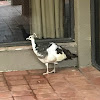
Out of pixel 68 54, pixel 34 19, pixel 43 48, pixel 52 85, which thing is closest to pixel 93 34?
pixel 68 54

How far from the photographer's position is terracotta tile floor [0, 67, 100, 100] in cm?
409

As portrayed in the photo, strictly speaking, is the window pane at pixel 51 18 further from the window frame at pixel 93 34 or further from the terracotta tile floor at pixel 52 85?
the terracotta tile floor at pixel 52 85

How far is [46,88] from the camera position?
4332 mm

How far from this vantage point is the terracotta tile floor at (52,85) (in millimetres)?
4086

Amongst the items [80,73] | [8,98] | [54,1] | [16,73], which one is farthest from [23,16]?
[8,98]

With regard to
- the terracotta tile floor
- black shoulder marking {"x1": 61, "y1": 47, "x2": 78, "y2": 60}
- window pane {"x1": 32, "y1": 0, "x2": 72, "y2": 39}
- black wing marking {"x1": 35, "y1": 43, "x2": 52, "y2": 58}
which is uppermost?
window pane {"x1": 32, "y1": 0, "x2": 72, "y2": 39}

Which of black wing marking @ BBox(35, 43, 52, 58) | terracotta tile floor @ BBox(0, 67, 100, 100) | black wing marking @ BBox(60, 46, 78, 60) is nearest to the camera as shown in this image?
terracotta tile floor @ BBox(0, 67, 100, 100)

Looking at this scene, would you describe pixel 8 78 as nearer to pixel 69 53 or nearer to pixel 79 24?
pixel 69 53

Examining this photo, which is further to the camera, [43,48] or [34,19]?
[34,19]

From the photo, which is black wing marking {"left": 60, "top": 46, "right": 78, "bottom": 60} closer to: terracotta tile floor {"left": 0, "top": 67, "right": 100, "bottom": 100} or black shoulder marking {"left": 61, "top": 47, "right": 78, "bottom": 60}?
black shoulder marking {"left": 61, "top": 47, "right": 78, "bottom": 60}

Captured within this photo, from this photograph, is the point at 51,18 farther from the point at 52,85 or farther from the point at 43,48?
the point at 52,85

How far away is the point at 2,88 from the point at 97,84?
114 cm

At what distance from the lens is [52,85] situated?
443 centimetres

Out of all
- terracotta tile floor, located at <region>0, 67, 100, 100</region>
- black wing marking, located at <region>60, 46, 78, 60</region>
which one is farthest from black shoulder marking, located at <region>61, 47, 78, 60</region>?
terracotta tile floor, located at <region>0, 67, 100, 100</region>
